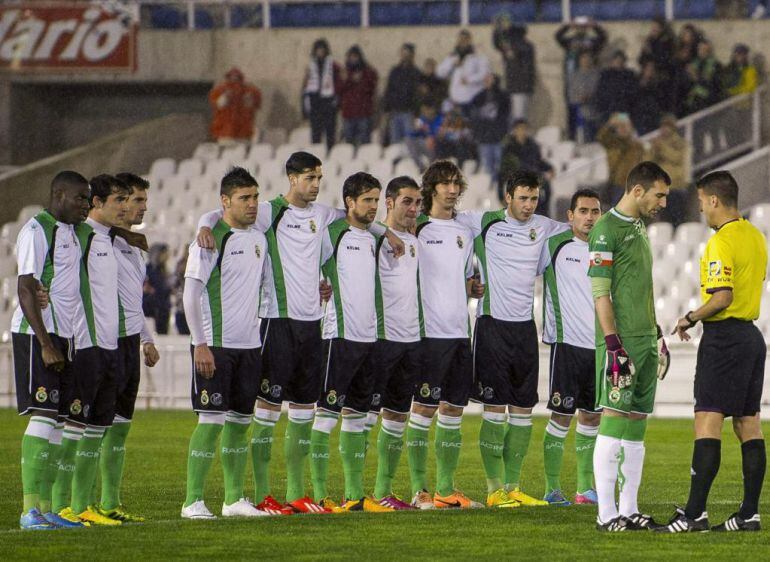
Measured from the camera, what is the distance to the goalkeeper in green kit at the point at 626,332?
9562mm

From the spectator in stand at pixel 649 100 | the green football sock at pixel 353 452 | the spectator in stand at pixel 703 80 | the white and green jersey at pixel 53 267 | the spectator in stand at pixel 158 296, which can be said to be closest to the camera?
the white and green jersey at pixel 53 267

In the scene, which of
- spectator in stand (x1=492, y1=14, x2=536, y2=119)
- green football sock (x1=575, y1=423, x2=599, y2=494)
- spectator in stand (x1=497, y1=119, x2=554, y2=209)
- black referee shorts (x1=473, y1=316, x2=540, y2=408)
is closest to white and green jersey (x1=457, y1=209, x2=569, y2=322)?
black referee shorts (x1=473, y1=316, x2=540, y2=408)

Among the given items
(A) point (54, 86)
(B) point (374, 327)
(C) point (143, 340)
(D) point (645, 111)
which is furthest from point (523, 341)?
(A) point (54, 86)

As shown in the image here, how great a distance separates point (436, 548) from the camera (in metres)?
9.02

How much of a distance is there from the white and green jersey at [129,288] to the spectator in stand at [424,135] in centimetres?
1427

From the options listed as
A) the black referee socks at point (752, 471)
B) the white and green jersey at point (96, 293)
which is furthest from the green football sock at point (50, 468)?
the black referee socks at point (752, 471)

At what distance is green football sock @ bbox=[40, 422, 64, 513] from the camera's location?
9.98 meters

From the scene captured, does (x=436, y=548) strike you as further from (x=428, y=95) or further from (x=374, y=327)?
(x=428, y=95)

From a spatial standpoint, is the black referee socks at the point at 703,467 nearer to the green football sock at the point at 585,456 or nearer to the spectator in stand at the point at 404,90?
the green football sock at the point at 585,456

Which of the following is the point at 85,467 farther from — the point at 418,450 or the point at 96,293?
the point at 418,450

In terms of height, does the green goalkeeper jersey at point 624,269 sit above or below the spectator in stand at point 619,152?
below

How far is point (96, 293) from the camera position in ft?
34.0

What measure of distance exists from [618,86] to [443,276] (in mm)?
13182

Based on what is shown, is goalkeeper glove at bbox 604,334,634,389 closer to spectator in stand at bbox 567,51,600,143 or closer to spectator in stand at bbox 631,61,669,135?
spectator in stand at bbox 631,61,669,135
